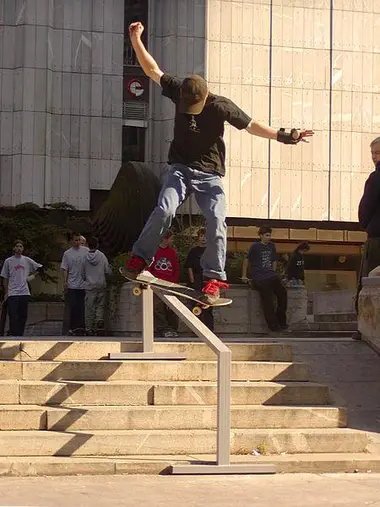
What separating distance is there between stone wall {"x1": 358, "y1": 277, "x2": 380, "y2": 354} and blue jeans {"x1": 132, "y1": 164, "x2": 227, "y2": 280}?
2099 mm

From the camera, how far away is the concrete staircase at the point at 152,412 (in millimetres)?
7426

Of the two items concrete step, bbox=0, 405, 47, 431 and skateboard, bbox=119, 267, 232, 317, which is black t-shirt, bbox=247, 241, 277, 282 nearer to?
skateboard, bbox=119, 267, 232, 317

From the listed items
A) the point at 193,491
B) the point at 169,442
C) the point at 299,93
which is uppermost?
the point at 299,93

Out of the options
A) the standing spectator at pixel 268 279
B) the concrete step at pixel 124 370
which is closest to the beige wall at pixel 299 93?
the standing spectator at pixel 268 279

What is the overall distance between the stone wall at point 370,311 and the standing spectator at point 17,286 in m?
6.22

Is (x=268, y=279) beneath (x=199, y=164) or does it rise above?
beneath

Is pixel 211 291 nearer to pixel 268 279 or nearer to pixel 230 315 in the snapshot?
pixel 268 279

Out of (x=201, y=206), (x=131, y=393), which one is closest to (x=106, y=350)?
(x=131, y=393)

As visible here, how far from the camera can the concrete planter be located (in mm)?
15703

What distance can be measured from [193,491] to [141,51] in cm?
338

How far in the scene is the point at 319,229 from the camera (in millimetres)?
40219

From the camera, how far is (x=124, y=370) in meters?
8.48

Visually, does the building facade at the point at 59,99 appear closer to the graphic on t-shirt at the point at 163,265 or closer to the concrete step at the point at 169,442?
the graphic on t-shirt at the point at 163,265

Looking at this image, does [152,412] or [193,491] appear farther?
[152,412]
